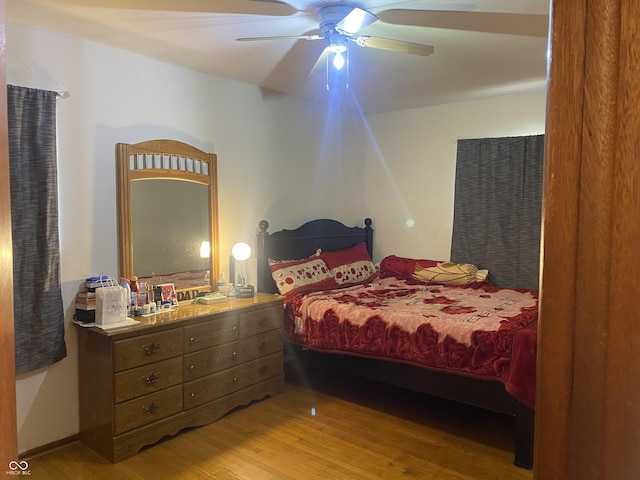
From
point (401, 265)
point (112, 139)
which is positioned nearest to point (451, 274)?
point (401, 265)

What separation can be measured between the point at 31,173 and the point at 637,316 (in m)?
2.88

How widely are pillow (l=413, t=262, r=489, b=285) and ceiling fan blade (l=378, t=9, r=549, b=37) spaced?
2.15 m

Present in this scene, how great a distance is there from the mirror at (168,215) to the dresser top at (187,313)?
0.29 metres

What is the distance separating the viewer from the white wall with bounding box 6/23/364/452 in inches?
105

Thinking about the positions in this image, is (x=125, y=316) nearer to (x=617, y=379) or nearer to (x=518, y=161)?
(x=617, y=379)

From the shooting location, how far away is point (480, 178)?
171 inches

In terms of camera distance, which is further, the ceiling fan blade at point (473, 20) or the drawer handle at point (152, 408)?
the drawer handle at point (152, 408)

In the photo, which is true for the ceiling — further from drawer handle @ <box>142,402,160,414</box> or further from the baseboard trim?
the baseboard trim

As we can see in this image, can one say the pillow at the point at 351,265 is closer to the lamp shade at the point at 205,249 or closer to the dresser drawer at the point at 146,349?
the lamp shade at the point at 205,249

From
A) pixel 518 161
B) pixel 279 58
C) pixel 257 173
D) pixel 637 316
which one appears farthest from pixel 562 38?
pixel 518 161

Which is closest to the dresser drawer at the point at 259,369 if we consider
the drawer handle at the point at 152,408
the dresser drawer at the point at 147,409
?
the dresser drawer at the point at 147,409

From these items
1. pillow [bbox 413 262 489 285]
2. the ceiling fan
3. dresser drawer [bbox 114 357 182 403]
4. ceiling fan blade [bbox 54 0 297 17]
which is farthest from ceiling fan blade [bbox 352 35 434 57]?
pillow [bbox 413 262 489 285]

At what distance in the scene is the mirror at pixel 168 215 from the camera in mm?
3041

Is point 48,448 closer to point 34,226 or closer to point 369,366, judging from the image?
point 34,226
